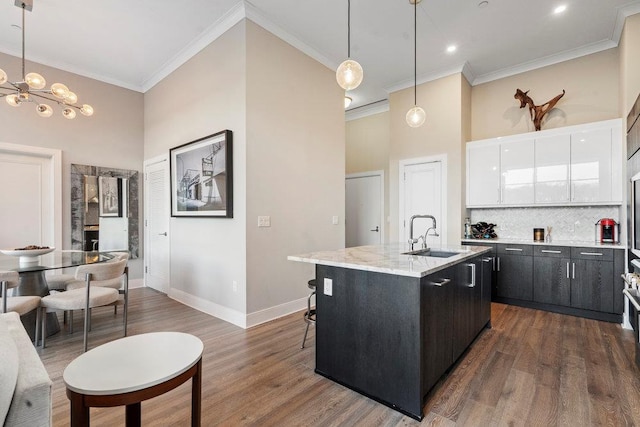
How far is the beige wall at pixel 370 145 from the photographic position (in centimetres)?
596

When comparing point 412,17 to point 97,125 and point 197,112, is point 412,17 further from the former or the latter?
point 97,125

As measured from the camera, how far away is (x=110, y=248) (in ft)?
16.0

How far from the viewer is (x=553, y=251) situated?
3.79 metres

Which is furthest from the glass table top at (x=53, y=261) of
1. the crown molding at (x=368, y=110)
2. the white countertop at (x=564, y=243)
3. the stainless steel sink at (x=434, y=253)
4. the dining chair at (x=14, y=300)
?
the crown molding at (x=368, y=110)

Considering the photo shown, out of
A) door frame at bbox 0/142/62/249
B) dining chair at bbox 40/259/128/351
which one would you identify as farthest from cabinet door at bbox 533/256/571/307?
door frame at bbox 0/142/62/249

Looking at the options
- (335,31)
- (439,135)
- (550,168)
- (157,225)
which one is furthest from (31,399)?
(550,168)

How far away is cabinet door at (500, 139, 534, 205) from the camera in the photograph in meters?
4.22

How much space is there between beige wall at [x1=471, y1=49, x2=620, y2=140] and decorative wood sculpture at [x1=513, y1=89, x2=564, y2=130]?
121mm

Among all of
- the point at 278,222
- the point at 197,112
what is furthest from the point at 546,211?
the point at 197,112

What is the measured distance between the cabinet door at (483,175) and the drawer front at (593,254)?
3.66 feet

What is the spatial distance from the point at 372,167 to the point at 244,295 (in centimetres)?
391

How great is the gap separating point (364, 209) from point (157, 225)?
3.81 m

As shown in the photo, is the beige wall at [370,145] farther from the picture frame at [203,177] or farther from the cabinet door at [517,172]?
the picture frame at [203,177]

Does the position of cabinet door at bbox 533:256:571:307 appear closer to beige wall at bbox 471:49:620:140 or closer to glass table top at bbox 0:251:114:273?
beige wall at bbox 471:49:620:140
